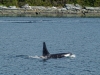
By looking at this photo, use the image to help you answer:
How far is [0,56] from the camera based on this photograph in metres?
57.1

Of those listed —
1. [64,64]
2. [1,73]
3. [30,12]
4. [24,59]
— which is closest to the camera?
[1,73]

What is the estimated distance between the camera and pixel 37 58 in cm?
5612

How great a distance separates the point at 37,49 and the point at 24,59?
11.8 meters

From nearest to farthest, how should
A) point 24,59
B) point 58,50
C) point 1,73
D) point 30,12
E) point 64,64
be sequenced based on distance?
point 1,73 → point 64,64 → point 24,59 → point 58,50 → point 30,12

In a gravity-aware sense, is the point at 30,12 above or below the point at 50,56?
below

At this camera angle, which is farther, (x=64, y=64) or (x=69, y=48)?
(x=69, y=48)

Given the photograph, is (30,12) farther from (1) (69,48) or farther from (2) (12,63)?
(2) (12,63)

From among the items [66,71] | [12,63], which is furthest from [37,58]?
[66,71]

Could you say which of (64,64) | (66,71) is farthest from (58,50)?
(66,71)

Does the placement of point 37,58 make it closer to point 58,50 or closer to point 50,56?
point 50,56

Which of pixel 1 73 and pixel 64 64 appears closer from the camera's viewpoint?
pixel 1 73

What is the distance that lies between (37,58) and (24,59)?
1.71 metres

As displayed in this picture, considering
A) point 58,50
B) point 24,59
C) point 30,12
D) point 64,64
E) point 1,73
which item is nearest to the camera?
point 1,73

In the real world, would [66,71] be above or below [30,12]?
above
